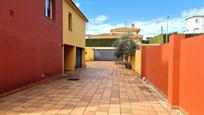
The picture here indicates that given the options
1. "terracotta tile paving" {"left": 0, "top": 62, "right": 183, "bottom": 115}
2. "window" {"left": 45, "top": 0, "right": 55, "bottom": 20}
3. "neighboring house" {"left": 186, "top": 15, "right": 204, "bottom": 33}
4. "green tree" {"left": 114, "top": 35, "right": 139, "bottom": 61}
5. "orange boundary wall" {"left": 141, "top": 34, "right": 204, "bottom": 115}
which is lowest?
"terracotta tile paving" {"left": 0, "top": 62, "right": 183, "bottom": 115}

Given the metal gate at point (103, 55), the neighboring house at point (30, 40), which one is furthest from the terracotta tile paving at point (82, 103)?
the metal gate at point (103, 55)

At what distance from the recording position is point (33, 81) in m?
9.58

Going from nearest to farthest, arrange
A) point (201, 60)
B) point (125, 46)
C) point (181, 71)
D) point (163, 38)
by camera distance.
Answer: point (201, 60), point (181, 71), point (125, 46), point (163, 38)

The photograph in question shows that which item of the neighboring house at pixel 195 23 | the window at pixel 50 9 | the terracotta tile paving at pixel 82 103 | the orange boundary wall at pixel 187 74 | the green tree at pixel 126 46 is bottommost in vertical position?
the terracotta tile paving at pixel 82 103

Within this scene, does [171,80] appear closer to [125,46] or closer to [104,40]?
[125,46]

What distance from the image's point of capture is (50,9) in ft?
40.0

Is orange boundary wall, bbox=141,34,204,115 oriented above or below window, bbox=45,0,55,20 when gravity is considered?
below

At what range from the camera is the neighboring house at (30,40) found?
24.3 ft

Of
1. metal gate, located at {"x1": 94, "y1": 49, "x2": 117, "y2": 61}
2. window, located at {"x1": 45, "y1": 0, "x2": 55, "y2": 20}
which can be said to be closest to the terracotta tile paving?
window, located at {"x1": 45, "y1": 0, "x2": 55, "y2": 20}

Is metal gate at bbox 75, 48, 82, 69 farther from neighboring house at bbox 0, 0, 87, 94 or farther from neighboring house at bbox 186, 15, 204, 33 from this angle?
neighboring house at bbox 186, 15, 204, 33

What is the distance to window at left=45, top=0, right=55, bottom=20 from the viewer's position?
11.6 meters

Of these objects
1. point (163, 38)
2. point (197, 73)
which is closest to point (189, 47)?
point (197, 73)

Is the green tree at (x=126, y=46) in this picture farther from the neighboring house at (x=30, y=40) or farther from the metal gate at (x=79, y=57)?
the neighboring house at (x=30, y=40)

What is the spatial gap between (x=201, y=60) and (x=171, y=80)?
A: 70.6 inches
